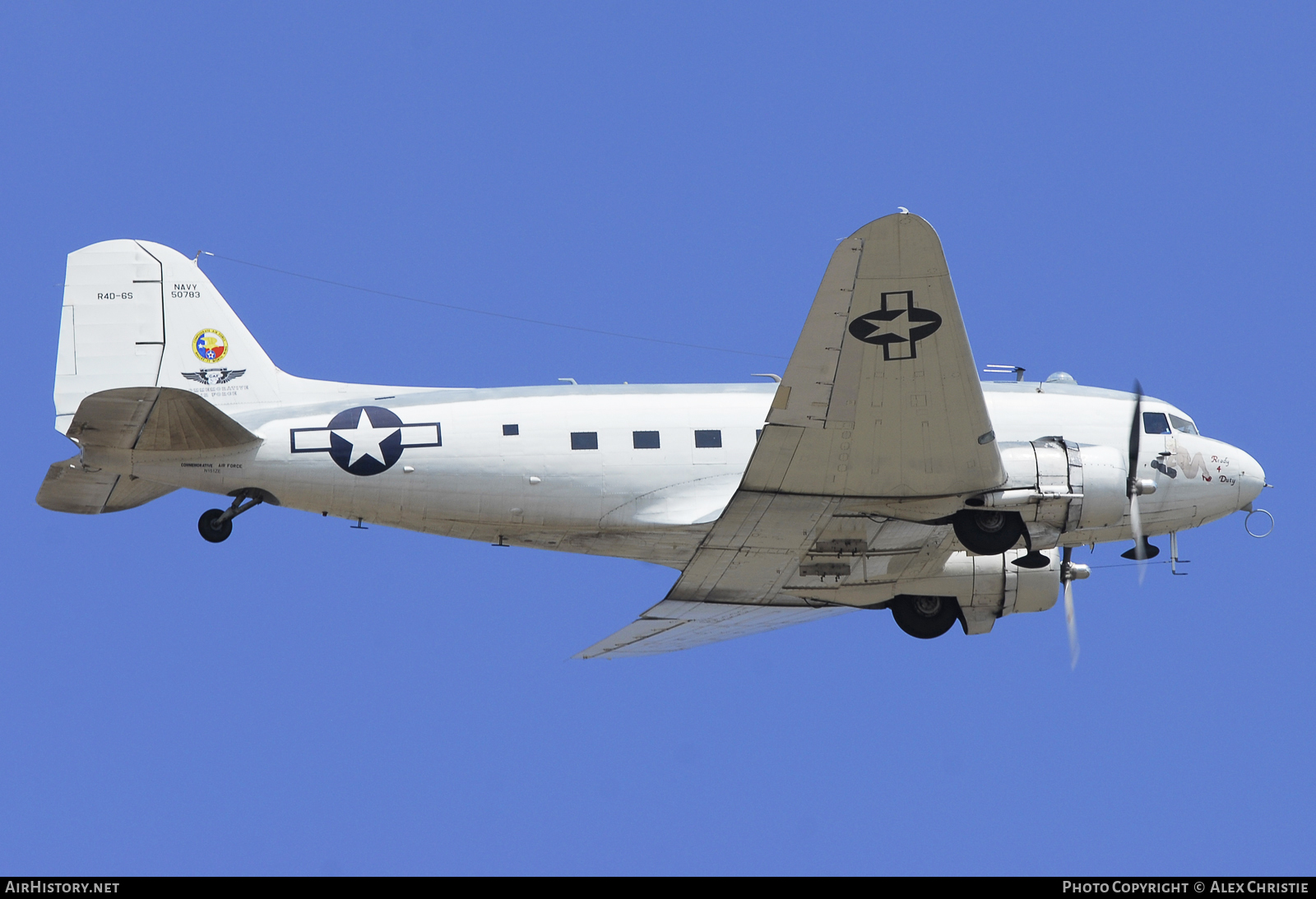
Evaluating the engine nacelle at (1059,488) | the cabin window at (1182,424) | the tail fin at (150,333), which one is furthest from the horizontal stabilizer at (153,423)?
the cabin window at (1182,424)

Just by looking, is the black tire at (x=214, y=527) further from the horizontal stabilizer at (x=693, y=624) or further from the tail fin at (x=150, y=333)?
the horizontal stabilizer at (x=693, y=624)

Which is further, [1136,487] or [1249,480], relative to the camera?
[1249,480]

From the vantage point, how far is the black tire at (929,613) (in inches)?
901

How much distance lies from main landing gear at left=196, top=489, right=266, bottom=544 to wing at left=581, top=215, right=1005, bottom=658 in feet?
20.3

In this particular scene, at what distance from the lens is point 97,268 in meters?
20.4

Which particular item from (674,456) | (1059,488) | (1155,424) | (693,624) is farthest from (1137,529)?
Result: (693,624)

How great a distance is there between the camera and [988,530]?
1914cm

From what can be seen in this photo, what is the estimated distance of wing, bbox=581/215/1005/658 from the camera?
16.2 m

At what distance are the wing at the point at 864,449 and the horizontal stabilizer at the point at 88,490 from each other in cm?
791

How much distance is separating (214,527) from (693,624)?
771cm

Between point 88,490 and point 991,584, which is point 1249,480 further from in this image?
point 88,490

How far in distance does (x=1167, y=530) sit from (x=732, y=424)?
695cm

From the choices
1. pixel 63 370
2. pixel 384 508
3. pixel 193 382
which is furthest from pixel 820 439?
pixel 63 370

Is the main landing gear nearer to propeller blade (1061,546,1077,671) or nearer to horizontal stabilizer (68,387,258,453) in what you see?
horizontal stabilizer (68,387,258,453)
